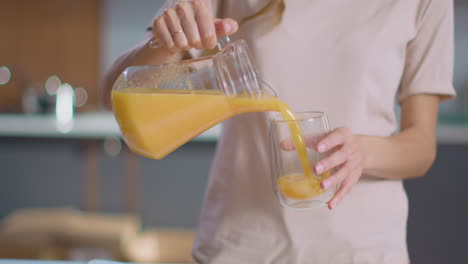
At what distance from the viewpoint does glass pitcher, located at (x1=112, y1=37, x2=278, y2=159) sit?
2.06 feet

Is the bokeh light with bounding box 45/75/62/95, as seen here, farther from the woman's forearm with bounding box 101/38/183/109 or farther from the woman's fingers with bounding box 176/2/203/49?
the woman's fingers with bounding box 176/2/203/49

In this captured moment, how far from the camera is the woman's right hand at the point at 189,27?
61 cm

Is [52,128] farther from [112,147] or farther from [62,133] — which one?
[112,147]

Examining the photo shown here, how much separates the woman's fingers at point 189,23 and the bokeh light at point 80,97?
2636mm

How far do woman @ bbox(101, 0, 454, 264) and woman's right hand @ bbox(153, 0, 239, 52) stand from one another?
164mm

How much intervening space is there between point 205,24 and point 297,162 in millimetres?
220

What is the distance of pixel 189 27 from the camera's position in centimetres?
62

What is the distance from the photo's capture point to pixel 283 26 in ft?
2.76

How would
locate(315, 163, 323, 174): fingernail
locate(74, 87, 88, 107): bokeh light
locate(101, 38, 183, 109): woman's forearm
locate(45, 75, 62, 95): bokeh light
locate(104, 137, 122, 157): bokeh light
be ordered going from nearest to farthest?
locate(315, 163, 323, 174): fingernail
locate(101, 38, 183, 109): woman's forearm
locate(104, 137, 122, 157): bokeh light
locate(45, 75, 62, 95): bokeh light
locate(74, 87, 88, 107): bokeh light

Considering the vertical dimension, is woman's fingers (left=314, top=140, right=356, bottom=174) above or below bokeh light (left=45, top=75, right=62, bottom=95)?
below

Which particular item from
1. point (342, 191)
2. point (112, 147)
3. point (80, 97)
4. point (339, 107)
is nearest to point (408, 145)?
point (339, 107)

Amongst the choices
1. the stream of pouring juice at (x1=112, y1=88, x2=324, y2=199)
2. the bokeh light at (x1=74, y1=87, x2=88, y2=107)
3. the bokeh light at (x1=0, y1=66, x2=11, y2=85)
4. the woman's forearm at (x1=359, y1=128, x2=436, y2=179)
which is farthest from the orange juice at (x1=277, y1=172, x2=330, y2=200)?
the bokeh light at (x1=0, y1=66, x2=11, y2=85)

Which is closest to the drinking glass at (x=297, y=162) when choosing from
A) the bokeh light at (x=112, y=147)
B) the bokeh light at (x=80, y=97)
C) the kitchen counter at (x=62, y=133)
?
the kitchen counter at (x=62, y=133)

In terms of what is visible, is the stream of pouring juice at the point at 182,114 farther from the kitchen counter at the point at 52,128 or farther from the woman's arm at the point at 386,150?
the kitchen counter at the point at 52,128
